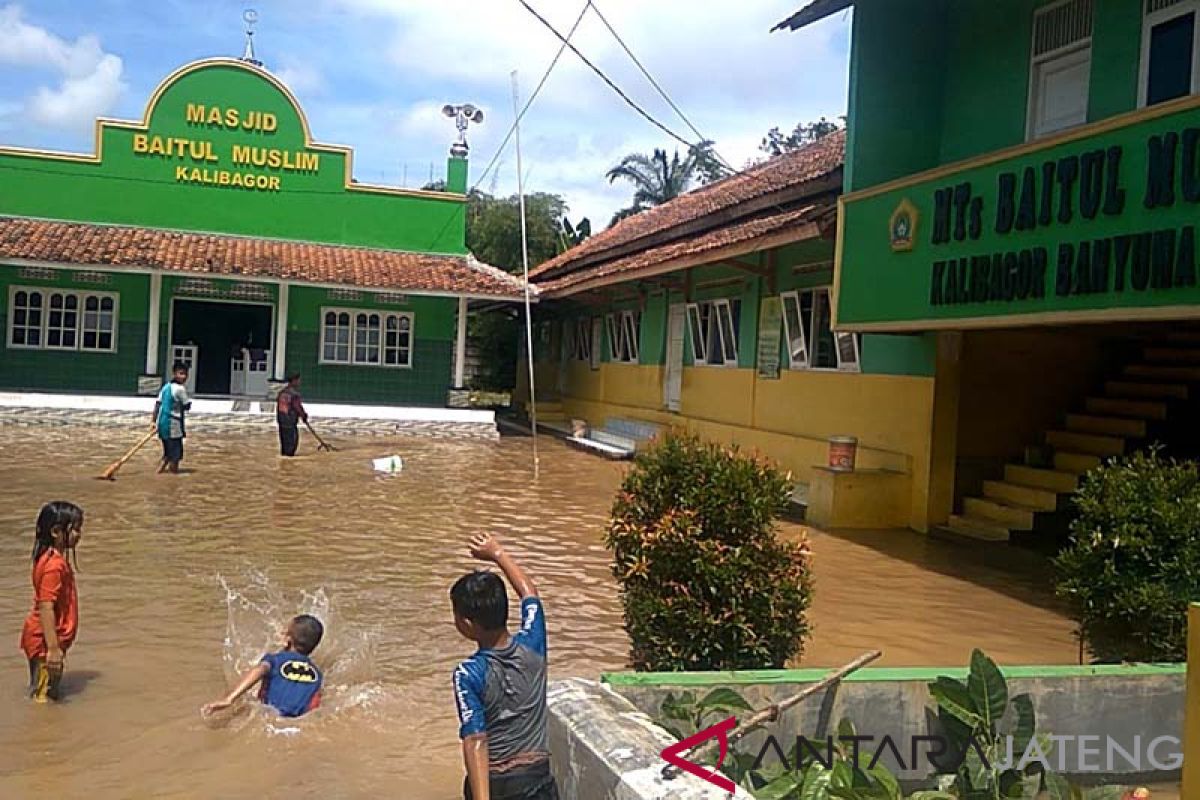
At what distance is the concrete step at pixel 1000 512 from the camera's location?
12.1 meters

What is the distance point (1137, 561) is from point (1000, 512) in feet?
22.3

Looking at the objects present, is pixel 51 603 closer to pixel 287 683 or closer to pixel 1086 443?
pixel 287 683

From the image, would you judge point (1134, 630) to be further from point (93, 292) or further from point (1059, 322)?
point (93, 292)

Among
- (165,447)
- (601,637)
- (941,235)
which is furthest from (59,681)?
(165,447)

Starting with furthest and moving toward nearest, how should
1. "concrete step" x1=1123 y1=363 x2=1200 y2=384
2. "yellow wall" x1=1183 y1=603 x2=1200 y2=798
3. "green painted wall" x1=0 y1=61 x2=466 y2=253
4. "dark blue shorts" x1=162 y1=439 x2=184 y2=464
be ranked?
"green painted wall" x1=0 y1=61 x2=466 y2=253
"dark blue shorts" x1=162 y1=439 x2=184 y2=464
"concrete step" x1=1123 y1=363 x2=1200 y2=384
"yellow wall" x1=1183 y1=603 x2=1200 y2=798

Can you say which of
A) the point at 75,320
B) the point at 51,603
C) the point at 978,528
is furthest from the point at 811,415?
the point at 75,320

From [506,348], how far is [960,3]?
29288mm

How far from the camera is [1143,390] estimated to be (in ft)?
42.0

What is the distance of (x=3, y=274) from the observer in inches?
980

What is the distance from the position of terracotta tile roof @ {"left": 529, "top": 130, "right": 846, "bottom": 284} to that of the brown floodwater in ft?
21.2

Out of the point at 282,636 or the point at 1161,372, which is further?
the point at 1161,372

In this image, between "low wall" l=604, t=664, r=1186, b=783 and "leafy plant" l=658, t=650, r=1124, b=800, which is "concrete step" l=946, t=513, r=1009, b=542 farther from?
"leafy plant" l=658, t=650, r=1124, b=800

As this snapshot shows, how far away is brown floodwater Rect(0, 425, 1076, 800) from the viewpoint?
5457 millimetres

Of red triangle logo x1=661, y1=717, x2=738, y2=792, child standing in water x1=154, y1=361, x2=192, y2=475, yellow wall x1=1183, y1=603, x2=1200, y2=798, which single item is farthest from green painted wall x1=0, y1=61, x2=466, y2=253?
yellow wall x1=1183, y1=603, x2=1200, y2=798
